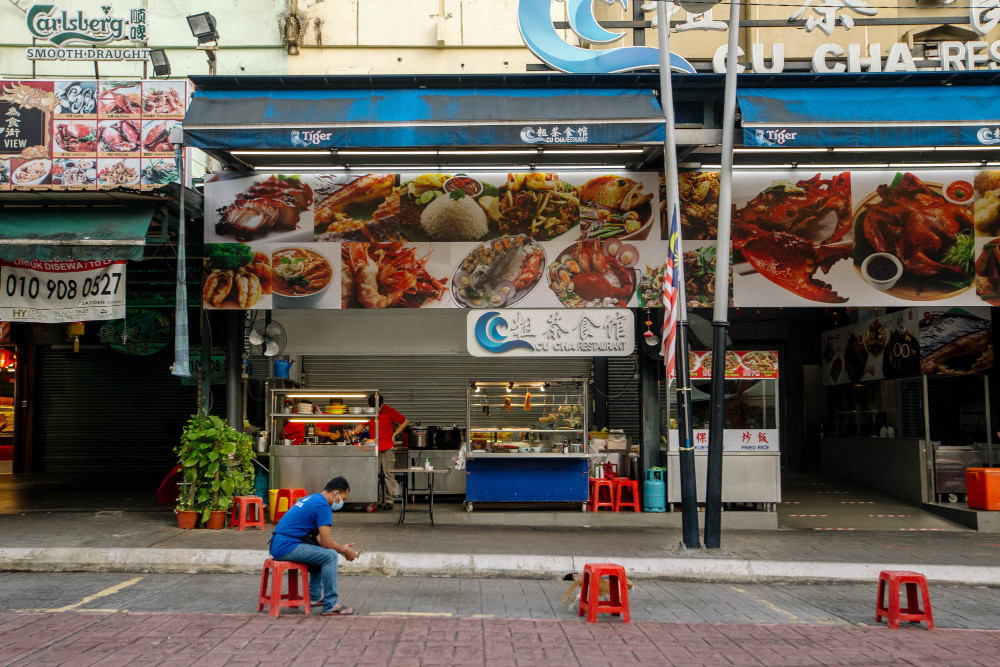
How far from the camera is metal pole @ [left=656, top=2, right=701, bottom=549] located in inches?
422

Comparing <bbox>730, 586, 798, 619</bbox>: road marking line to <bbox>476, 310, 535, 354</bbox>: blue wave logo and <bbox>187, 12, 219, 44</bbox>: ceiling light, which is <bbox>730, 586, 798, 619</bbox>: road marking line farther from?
<bbox>187, 12, 219, 44</bbox>: ceiling light

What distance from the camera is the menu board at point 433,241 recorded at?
12969 mm

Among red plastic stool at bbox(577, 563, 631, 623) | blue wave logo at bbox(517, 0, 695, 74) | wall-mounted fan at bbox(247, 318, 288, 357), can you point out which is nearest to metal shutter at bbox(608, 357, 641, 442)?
blue wave logo at bbox(517, 0, 695, 74)

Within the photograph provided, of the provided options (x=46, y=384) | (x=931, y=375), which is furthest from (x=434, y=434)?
(x=46, y=384)

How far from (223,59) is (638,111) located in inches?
412

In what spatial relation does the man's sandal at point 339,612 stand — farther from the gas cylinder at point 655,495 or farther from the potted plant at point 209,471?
the gas cylinder at point 655,495

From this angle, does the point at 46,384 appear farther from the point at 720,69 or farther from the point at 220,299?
the point at 720,69

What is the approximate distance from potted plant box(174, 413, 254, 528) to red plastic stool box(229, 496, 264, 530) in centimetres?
15

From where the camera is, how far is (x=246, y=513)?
12297 millimetres

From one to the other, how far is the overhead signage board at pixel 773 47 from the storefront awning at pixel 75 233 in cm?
615

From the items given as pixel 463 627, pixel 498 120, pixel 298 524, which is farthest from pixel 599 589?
pixel 498 120

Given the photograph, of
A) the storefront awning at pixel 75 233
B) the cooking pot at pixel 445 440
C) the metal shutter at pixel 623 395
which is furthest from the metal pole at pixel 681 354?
the storefront awning at pixel 75 233

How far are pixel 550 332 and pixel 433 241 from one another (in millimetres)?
2266

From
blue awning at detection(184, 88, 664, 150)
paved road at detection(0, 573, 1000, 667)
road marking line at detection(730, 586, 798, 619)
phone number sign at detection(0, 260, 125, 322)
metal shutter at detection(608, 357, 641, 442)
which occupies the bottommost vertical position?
road marking line at detection(730, 586, 798, 619)
